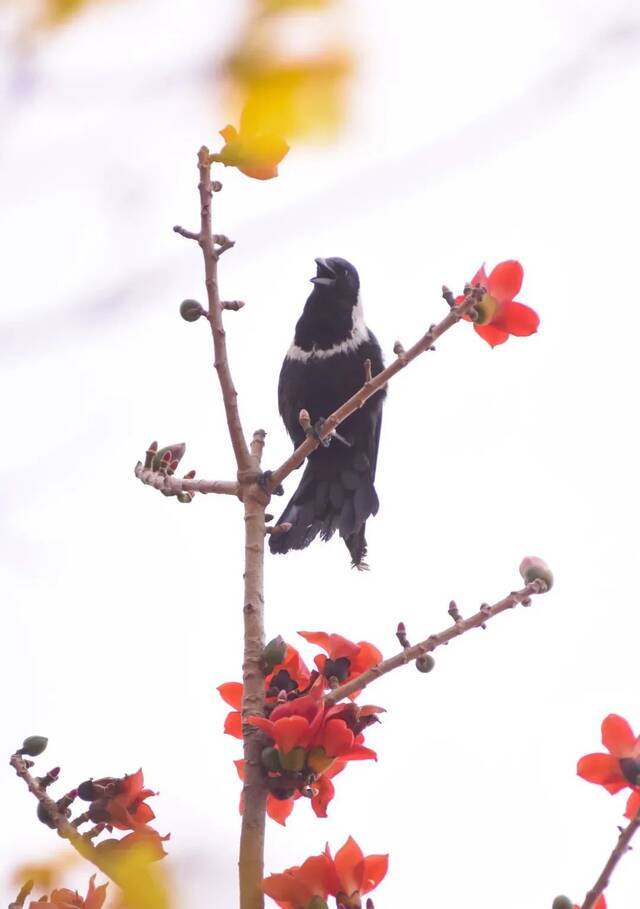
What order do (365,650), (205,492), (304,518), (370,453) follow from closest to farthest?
(365,650), (205,492), (304,518), (370,453)

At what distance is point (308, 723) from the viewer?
5.22 ft

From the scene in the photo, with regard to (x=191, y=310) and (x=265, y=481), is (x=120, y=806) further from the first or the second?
(x=191, y=310)

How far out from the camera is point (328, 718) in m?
1.65

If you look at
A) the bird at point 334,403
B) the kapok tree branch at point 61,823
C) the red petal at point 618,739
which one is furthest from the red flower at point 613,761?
the bird at point 334,403

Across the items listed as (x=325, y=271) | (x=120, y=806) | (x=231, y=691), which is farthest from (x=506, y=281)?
(x=325, y=271)

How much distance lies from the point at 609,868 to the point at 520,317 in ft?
2.94

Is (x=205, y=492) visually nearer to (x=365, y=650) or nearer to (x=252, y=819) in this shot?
(x=365, y=650)

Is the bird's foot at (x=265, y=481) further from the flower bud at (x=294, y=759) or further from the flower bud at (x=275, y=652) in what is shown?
the flower bud at (x=294, y=759)

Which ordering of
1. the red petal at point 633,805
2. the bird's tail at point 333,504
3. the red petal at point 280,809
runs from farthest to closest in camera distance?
the bird's tail at point 333,504 < the red petal at point 280,809 < the red petal at point 633,805

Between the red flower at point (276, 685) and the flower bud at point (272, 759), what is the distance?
12 centimetres

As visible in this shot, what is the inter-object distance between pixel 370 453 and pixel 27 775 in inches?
102

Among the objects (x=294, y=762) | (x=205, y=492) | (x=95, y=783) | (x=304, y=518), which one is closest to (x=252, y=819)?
(x=294, y=762)

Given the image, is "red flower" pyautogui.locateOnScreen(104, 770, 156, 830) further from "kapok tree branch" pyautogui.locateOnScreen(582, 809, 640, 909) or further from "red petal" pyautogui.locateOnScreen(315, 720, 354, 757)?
"kapok tree branch" pyautogui.locateOnScreen(582, 809, 640, 909)

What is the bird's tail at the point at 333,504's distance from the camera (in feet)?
11.4
